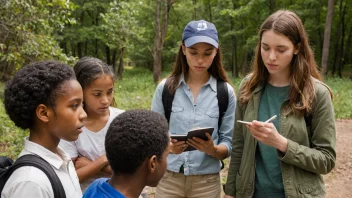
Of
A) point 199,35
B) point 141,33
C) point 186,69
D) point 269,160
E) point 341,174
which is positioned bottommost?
point 341,174

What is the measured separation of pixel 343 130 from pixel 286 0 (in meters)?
14.9

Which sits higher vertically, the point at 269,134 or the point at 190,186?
the point at 269,134

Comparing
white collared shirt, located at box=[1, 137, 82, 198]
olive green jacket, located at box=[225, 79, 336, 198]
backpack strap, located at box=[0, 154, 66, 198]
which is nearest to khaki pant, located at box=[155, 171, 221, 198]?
olive green jacket, located at box=[225, 79, 336, 198]

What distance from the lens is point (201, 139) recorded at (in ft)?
7.55

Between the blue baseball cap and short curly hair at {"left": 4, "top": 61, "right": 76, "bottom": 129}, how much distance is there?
3.83 ft

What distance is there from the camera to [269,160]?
215cm

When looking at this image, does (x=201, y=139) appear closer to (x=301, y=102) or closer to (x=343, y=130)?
(x=301, y=102)

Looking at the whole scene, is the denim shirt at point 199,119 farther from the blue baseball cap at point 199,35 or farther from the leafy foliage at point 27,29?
the leafy foliage at point 27,29

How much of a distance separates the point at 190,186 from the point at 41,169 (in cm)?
136

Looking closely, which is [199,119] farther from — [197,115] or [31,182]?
[31,182]

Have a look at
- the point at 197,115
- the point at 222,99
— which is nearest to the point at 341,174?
the point at 222,99

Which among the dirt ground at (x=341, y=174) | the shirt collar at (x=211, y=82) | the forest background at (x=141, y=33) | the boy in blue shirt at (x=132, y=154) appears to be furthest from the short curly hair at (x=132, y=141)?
the dirt ground at (x=341, y=174)

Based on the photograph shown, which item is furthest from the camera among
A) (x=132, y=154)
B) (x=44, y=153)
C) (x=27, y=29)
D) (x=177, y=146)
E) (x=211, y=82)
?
(x=27, y=29)

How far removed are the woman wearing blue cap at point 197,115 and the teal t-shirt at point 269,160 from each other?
392 millimetres
